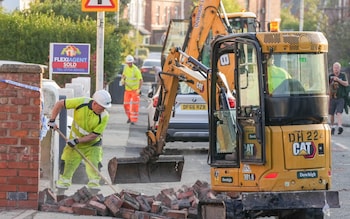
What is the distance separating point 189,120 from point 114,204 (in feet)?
25.8

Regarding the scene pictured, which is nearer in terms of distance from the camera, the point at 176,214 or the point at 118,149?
the point at 176,214

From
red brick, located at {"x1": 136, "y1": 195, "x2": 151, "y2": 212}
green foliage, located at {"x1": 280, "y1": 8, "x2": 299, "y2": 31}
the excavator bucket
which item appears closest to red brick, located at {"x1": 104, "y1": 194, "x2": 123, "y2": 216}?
red brick, located at {"x1": 136, "y1": 195, "x2": 151, "y2": 212}

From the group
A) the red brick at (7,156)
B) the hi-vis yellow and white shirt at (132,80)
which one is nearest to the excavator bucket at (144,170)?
the red brick at (7,156)

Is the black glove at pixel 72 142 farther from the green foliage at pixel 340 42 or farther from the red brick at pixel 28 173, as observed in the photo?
the green foliage at pixel 340 42

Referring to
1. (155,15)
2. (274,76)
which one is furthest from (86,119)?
(155,15)

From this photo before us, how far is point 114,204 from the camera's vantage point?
1143 centimetres

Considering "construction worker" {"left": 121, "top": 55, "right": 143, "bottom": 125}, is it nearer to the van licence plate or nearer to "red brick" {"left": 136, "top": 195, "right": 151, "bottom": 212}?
the van licence plate

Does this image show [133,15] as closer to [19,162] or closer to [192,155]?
[192,155]

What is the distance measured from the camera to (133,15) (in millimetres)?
89312

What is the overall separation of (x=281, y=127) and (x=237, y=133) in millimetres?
564

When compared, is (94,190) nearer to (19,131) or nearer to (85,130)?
(85,130)

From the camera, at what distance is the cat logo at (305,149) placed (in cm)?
1055

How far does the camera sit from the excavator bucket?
1427 centimetres

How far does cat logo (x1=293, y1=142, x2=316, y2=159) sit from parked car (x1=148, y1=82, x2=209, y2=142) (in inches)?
333
